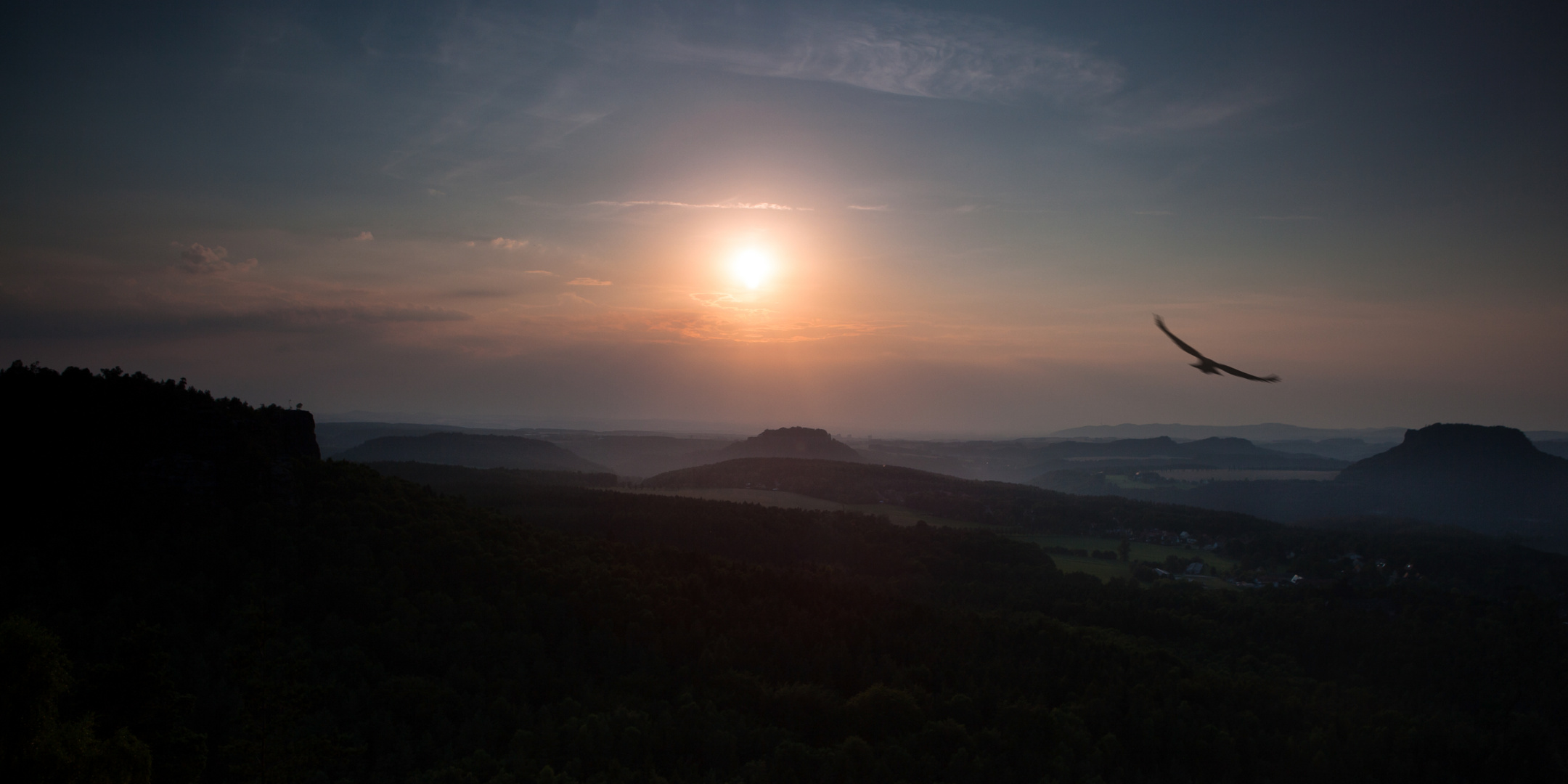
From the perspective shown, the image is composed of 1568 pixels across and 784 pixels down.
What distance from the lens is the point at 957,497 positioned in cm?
15238

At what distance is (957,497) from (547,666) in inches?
4937

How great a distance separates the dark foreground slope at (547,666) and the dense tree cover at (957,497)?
6783 centimetres

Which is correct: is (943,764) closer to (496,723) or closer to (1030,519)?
(496,723)

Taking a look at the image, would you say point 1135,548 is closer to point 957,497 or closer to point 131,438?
point 957,497

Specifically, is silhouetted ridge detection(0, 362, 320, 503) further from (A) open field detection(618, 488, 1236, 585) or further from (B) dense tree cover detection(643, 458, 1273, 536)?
(B) dense tree cover detection(643, 458, 1273, 536)

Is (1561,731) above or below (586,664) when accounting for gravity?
below

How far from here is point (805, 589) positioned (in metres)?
62.2

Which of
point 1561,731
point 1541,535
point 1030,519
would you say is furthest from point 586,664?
point 1541,535

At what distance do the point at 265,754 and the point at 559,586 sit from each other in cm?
2728

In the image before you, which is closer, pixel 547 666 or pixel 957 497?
pixel 547 666

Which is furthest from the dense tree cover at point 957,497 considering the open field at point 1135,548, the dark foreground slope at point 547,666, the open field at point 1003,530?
the dark foreground slope at point 547,666

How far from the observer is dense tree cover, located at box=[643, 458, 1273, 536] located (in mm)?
136375

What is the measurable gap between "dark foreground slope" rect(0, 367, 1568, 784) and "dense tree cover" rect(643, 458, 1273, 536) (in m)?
67.8

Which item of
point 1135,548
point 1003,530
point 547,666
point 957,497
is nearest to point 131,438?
point 547,666
